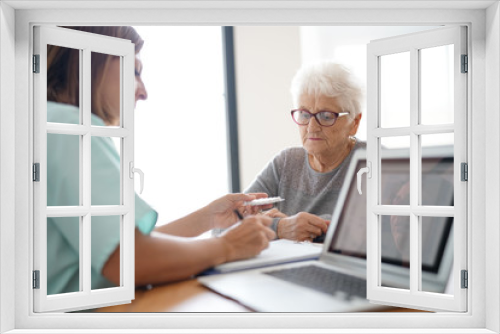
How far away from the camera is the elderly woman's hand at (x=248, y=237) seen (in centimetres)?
321

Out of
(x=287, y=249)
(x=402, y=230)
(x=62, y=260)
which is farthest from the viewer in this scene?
(x=287, y=249)

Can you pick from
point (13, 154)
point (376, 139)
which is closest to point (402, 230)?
point (376, 139)

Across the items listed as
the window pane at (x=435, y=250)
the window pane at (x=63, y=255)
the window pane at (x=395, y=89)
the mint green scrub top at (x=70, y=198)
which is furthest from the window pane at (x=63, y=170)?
the window pane at (x=395, y=89)

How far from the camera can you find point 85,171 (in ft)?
6.81

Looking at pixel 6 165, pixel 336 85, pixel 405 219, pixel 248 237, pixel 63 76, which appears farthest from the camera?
pixel 248 237

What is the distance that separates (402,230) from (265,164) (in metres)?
1.19

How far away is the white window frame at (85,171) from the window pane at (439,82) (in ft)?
5.70

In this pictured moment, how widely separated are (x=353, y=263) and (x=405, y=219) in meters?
0.45

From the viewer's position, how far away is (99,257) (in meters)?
2.17

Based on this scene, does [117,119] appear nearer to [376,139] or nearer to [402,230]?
[376,139]

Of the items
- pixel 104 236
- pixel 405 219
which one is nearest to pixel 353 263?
pixel 405 219

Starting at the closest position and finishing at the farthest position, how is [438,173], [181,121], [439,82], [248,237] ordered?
[438,173] < [439,82] < [248,237] < [181,121]

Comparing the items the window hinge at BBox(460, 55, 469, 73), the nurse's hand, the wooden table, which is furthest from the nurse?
the window hinge at BBox(460, 55, 469, 73)

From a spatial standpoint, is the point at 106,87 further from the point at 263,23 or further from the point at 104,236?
the point at 263,23
